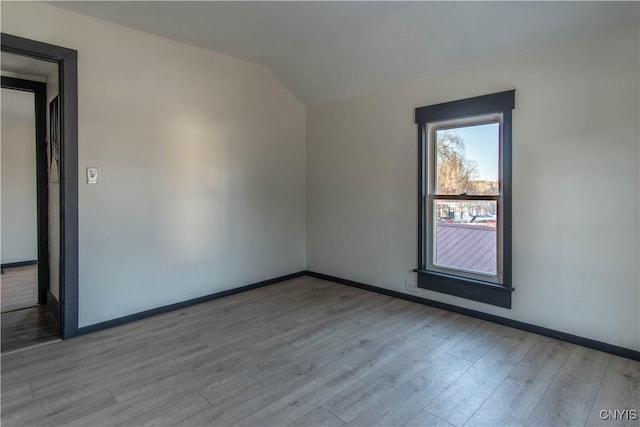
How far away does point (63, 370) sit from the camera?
246 cm

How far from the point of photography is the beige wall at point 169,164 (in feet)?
10.1

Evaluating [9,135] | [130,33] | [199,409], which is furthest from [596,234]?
[9,135]

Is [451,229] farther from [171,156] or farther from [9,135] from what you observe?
[9,135]

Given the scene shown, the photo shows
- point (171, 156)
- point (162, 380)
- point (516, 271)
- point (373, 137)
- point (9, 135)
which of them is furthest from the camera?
point (9, 135)

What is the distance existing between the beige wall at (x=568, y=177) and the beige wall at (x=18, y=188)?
19.6 ft

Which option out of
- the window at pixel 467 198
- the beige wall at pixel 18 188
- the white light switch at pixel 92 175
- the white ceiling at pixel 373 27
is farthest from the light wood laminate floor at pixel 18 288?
the window at pixel 467 198

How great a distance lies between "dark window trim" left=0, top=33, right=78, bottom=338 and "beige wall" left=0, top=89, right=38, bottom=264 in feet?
11.5

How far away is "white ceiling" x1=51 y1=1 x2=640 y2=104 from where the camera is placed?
2.70 m

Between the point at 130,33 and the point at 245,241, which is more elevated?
the point at 130,33

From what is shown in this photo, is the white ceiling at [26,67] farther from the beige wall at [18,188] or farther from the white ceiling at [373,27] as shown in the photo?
the beige wall at [18,188]

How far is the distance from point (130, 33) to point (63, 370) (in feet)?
9.58

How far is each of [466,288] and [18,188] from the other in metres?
7.03

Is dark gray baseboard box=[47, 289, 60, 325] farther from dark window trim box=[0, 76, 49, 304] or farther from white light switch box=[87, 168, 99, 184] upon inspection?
white light switch box=[87, 168, 99, 184]

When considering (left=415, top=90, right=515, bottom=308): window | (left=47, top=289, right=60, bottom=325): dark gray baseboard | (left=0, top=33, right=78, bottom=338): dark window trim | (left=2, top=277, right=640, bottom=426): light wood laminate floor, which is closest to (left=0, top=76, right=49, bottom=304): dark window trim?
(left=47, top=289, right=60, bottom=325): dark gray baseboard
